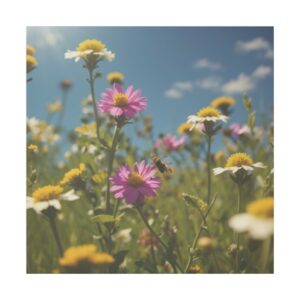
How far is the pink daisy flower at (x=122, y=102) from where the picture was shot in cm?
119

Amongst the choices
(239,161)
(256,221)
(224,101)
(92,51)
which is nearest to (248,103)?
(224,101)

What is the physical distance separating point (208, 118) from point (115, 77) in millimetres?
390

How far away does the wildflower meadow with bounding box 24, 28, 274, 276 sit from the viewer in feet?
3.83

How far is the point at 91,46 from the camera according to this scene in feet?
4.23

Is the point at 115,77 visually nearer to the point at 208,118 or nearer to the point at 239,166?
the point at 208,118

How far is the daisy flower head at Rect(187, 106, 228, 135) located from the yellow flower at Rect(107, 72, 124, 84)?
0.29m

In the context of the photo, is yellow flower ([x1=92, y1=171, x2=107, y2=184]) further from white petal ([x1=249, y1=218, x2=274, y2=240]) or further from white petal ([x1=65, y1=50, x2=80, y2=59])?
white petal ([x1=249, y1=218, x2=274, y2=240])

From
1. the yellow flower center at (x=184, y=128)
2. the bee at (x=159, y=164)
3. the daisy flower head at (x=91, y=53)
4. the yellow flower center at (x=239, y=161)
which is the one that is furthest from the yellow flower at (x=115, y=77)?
the yellow flower center at (x=239, y=161)

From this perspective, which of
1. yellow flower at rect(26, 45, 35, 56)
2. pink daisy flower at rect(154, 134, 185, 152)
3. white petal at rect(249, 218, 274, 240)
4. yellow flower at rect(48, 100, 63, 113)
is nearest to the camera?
white petal at rect(249, 218, 274, 240)

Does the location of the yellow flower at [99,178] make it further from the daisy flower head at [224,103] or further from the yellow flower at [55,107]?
the daisy flower head at [224,103]

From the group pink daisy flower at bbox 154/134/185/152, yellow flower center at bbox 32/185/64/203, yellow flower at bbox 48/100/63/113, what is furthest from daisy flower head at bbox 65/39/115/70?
pink daisy flower at bbox 154/134/185/152
